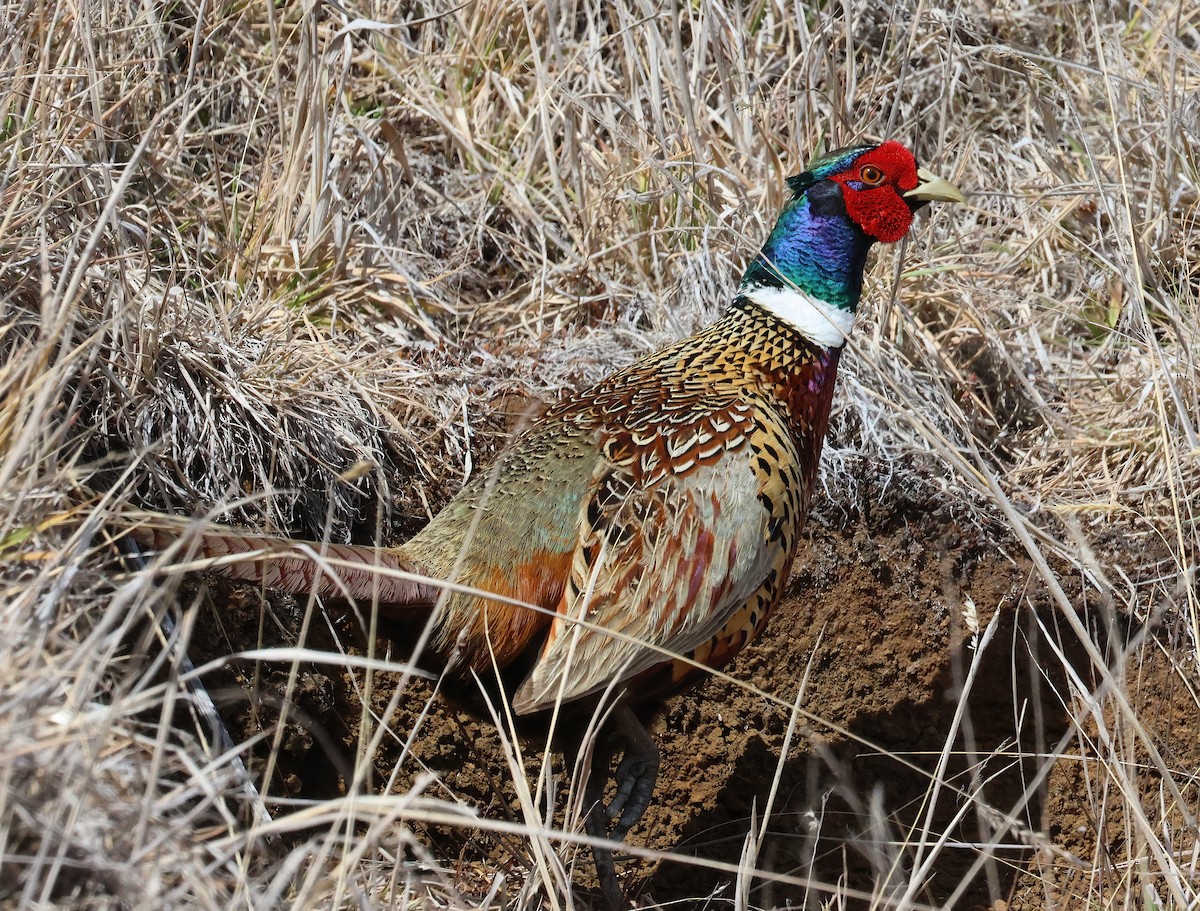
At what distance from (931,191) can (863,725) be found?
4.71 ft

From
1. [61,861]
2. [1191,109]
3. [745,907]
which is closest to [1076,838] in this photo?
[745,907]

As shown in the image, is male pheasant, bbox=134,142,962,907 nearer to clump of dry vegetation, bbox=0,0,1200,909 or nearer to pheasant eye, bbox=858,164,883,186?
pheasant eye, bbox=858,164,883,186

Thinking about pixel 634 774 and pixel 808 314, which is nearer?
pixel 634 774

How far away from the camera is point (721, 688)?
343cm

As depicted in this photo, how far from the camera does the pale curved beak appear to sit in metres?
2.88

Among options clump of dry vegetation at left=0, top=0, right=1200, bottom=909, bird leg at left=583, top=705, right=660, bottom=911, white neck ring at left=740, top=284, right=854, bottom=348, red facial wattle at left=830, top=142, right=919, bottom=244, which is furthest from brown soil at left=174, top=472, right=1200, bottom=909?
red facial wattle at left=830, top=142, right=919, bottom=244

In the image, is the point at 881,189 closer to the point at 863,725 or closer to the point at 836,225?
the point at 836,225

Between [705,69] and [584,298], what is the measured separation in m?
0.86

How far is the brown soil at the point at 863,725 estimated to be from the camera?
10.5 ft

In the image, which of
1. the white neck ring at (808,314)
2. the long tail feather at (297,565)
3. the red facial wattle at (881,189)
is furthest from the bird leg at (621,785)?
the red facial wattle at (881,189)

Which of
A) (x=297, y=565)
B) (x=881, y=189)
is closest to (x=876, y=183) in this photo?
(x=881, y=189)

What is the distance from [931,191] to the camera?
9.48 feet

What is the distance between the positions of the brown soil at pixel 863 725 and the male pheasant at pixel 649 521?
49cm

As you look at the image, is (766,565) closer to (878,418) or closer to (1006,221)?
(878,418)
